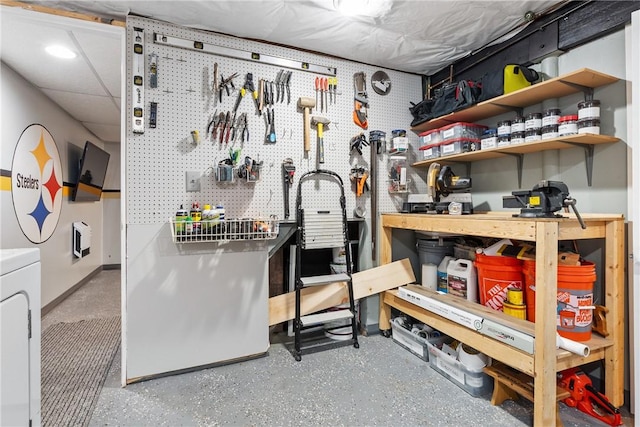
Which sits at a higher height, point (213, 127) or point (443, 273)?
point (213, 127)

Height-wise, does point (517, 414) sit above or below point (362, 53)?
below

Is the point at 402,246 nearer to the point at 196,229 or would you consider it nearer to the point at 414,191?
the point at 414,191

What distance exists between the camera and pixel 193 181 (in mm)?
2145

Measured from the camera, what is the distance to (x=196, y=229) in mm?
1982

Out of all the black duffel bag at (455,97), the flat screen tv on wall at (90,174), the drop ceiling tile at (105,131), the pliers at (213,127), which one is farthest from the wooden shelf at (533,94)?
the drop ceiling tile at (105,131)

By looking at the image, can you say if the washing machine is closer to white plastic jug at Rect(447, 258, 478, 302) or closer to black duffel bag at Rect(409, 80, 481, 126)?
white plastic jug at Rect(447, 258, 478, 302)

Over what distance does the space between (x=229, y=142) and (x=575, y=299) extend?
232 centimetres

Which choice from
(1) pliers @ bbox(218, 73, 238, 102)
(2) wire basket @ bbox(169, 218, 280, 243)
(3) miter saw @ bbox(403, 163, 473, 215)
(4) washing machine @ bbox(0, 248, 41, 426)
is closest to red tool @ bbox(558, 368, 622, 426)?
(3) miter saw @ bbox(403, 163, 473, 215)

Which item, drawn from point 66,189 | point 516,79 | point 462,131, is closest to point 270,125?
point 462,131

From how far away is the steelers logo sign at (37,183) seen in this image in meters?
2.84

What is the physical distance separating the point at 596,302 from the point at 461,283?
736 millimetres

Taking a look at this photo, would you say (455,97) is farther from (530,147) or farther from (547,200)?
(547,200)

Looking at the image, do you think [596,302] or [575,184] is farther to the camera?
[575,184]

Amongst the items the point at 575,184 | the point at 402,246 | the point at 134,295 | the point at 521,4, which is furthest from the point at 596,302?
the point at 134,295
